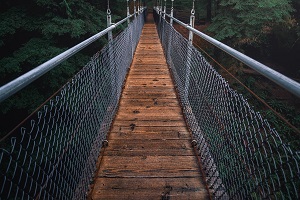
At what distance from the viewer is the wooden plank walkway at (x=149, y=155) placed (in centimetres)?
200

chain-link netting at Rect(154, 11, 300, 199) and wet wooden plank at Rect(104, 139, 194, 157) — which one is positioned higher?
chain-link netting at Rect(154, 11, 300, 199)

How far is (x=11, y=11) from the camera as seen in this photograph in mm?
8938

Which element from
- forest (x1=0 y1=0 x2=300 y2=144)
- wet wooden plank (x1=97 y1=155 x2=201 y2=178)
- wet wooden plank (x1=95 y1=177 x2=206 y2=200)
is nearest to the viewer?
wet wooden plank (x1=95 y1=177 x2=206 y2=200)

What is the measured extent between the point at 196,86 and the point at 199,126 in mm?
483

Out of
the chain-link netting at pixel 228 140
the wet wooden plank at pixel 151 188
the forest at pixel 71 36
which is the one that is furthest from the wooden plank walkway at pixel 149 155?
the forest at pixel 71 36

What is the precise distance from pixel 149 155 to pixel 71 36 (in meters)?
7.09

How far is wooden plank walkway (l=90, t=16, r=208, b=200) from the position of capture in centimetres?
200

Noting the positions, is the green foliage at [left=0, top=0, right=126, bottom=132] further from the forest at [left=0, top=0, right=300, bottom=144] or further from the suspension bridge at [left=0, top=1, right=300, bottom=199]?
the suspension bridge at [left=0, top=1, right=300, bottom=199]

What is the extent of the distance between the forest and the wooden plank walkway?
5635mm

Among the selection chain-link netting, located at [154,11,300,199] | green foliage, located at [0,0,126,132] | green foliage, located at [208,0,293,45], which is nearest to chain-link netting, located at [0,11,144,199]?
chain-link netting, located at [154,11,300,199]

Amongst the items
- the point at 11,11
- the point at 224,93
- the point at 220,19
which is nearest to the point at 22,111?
the point at 11,11

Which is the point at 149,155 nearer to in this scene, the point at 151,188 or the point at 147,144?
the point at 147,144

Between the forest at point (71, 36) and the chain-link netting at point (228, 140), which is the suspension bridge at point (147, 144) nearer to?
the chain-link netting at point (228, 140)

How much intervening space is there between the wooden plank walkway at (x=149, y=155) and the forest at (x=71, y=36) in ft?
18.5
